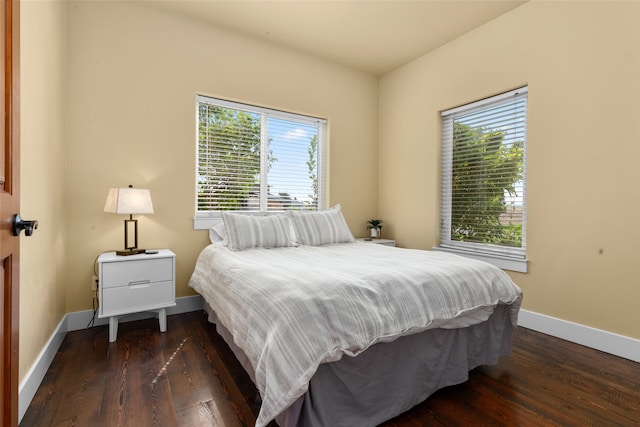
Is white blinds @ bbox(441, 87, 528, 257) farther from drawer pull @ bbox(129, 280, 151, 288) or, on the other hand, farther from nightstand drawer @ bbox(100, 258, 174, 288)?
drawer pull @ bbox(129, 280, 151, 288)

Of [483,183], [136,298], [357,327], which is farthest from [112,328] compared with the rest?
[483,183]

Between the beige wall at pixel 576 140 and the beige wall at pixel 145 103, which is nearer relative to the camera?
the beige wall at pixel 576 140

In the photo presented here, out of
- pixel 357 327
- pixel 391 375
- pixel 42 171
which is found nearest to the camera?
pixel 357 327

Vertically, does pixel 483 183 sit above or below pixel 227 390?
above

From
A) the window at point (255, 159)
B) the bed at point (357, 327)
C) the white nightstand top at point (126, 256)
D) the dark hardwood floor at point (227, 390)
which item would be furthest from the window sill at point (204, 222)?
the dark hardwood floor at point (227, 390)

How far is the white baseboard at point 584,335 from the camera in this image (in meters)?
2.24

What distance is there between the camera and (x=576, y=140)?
2.54 metres

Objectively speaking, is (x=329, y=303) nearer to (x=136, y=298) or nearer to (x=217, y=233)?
(x=136, y=298)

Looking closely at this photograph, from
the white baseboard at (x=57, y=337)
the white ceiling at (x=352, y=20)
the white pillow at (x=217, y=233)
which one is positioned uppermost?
the white ceiling at (x=352, y=20)

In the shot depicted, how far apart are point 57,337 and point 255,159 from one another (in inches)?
89.8

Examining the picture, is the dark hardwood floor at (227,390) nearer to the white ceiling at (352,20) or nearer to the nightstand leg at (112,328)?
the nightstand leg at (112,328)

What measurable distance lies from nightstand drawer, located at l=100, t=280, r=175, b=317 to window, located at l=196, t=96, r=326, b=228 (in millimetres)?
878

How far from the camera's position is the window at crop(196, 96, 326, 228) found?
10.9 ft

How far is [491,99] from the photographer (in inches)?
125
